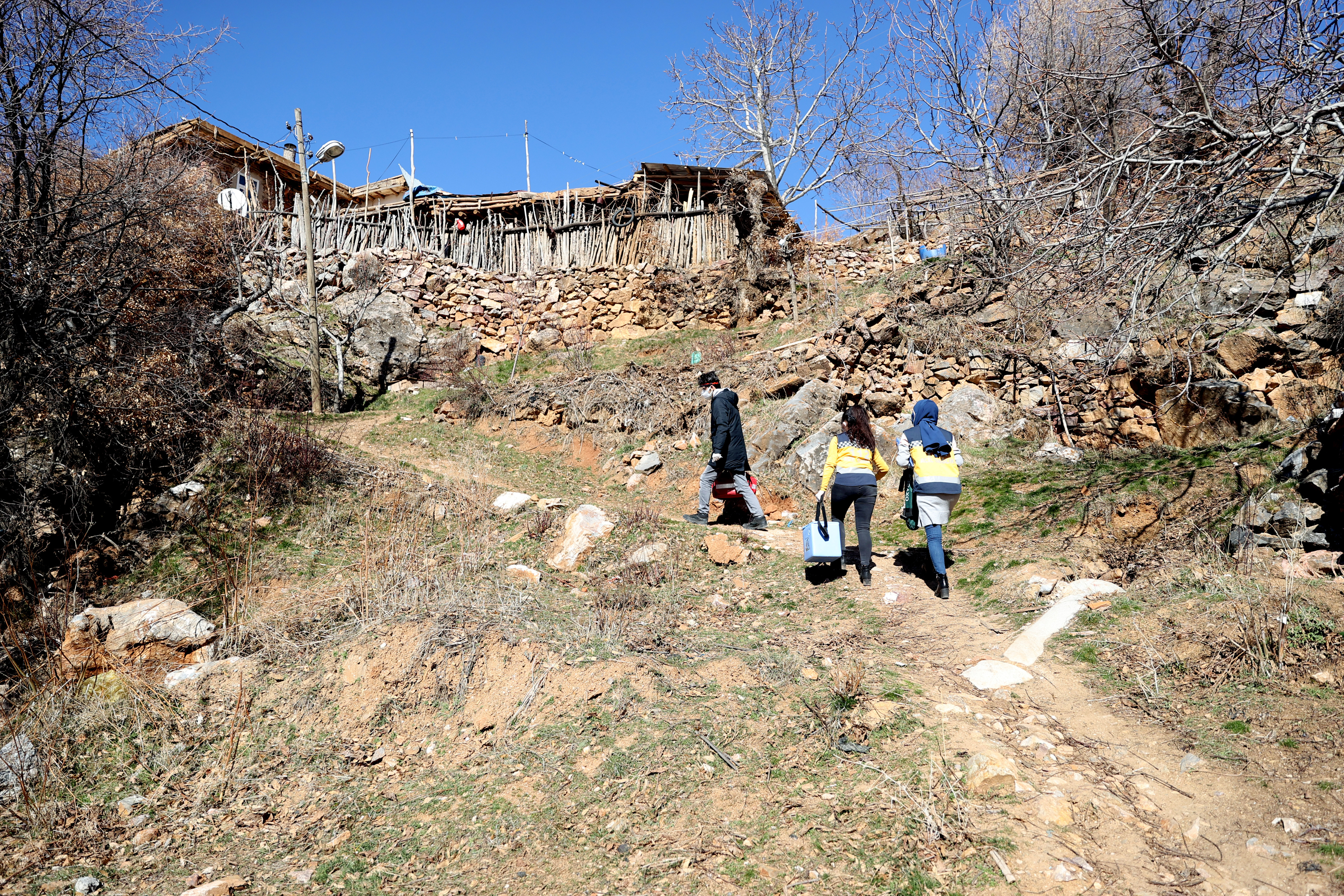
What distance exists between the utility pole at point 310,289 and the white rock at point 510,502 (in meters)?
6.97

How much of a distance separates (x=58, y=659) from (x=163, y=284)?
5.38 metres

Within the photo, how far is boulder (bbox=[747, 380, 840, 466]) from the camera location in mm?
9727

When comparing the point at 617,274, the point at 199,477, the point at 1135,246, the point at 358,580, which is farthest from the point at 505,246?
the point at 1135,246

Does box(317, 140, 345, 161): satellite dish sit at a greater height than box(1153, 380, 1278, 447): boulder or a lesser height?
greater

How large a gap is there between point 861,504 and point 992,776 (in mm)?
2860

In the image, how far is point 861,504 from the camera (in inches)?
239

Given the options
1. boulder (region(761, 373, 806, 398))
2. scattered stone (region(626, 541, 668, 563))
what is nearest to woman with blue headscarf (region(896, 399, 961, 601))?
scattered stone (region(626, 541, 668, 563))

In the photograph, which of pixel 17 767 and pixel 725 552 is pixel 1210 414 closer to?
pixel 725 552

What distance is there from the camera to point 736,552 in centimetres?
704

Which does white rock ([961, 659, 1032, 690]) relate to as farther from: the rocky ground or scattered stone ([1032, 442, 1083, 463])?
scattered stone ([1032, 442, 1083, 463])

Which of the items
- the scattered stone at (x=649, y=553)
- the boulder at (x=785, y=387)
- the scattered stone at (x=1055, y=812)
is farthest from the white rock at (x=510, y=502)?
the scattered stone at (x=1055, y=812)

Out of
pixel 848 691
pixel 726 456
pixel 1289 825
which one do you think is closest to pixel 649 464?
pixel 726 456

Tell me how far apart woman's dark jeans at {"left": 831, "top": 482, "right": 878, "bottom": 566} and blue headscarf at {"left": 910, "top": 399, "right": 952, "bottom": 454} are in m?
0.52

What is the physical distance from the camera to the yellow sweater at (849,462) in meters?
6.01
